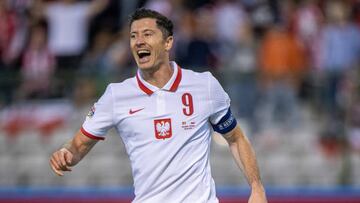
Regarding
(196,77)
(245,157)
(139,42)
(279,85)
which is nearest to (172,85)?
(196,77)

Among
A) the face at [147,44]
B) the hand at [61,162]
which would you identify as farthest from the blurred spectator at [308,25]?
the hand at [61,162]

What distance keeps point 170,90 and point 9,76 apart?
6253mm

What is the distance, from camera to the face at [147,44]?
6738mm

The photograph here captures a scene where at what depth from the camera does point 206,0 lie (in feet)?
47.3

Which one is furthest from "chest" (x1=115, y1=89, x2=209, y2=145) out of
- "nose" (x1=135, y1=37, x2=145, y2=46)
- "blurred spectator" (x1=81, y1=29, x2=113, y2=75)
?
"blurred spectator" (x1=81, y1=29, x2=113, y2=75)

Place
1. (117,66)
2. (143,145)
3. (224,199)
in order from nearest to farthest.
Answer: (143,145), (224,199), (117,66)

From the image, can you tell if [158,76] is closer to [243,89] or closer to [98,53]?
[243,89]

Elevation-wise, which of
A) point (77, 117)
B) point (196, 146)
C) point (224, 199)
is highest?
point (196, 146)

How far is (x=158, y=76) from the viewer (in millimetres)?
6906

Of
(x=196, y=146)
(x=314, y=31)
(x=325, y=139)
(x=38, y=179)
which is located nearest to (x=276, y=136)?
(x=325, y=139)

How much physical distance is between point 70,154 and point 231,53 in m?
7.03

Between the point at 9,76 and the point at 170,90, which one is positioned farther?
the point at 9,76

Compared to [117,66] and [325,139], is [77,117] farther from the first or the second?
[325,139]

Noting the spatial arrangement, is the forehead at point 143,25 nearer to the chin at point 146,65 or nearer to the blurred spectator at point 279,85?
the chin at point 146,65
